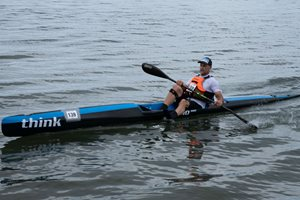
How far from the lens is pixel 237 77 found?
1641 centimetres

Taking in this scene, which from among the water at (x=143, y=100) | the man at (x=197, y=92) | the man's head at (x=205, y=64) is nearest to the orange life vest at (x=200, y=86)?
the man at (x=197, y=92)

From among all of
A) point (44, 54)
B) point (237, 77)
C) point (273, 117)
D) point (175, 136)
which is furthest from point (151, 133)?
point (44, 54)

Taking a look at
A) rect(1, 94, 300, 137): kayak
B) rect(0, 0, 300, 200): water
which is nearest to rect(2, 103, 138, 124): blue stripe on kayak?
rect(1, 94, 300, 137): kayak

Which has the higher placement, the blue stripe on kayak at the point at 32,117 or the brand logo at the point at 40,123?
the blue stripe on kayak at the point at 32,117

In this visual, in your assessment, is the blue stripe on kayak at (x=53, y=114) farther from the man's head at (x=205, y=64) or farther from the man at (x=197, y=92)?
the man's head at (x=205, y=64)

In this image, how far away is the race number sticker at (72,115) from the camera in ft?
31.6

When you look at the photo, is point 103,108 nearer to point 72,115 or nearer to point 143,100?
point 72,115

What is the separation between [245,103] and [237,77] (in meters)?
4.28

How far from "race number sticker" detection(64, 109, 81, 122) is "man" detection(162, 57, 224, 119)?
1.99 m

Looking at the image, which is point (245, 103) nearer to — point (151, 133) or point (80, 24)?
point (151, 133)

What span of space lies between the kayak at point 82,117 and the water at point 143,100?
17cm

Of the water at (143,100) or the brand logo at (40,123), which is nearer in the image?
the water at (143,100)

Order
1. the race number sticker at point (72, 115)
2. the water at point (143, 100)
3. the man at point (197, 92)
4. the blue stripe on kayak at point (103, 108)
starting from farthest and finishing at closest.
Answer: the man at point (197, 92), the blue stripe on kayak at point (103, 108), the race number sticker at point (72, 115), the water at point (143, 100)

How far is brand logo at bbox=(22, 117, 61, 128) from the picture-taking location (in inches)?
360
